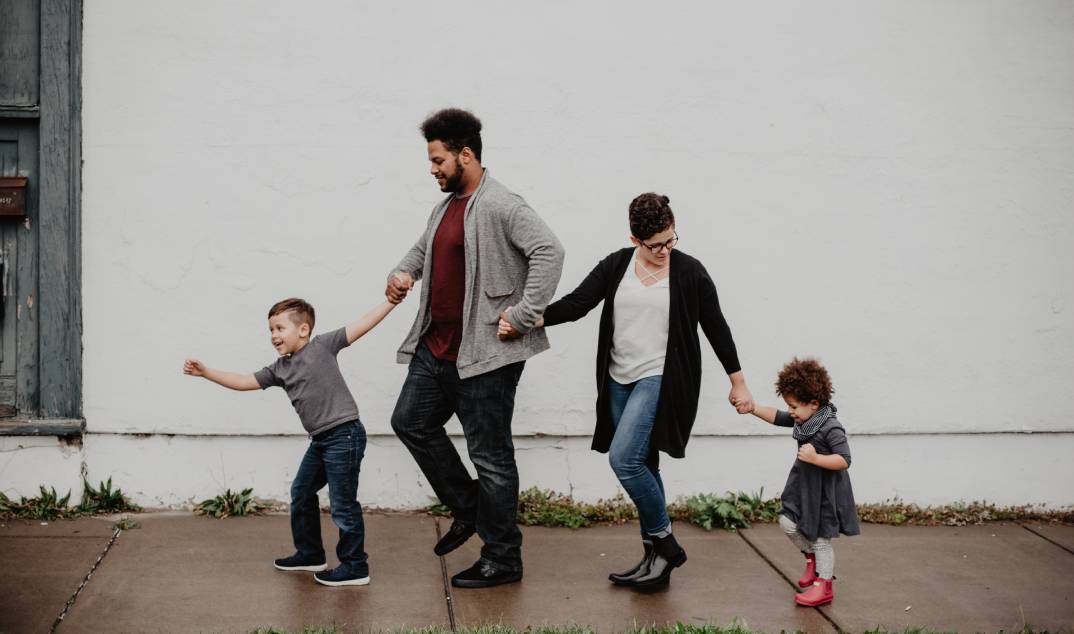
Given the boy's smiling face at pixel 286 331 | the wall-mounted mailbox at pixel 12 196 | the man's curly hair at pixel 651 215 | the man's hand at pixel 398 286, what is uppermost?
the wall-mounted mailbox at pixel 12 196

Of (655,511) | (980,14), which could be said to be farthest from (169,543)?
(980,14)

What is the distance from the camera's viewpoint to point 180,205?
17.6 feet

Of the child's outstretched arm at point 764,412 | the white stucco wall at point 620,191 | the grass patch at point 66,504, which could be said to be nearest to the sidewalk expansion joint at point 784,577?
the white stucco wall at point 620,191

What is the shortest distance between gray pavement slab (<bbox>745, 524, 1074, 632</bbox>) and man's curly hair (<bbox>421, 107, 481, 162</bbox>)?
247 centimetres

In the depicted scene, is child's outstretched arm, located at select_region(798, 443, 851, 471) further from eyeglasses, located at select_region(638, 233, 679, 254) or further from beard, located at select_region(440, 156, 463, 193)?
beard, located at select_region(440, 156, 463, 193)

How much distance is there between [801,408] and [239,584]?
8.31 ft

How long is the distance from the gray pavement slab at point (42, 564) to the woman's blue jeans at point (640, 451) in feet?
7.69

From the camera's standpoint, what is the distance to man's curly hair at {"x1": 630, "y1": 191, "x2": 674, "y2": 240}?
421 cm

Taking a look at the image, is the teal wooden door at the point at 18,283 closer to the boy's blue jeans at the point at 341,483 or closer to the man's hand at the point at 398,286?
the boy's blue jeans at the point at 341,483

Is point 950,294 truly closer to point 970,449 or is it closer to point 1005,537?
point 970,449

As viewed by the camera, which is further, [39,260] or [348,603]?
[39,260]

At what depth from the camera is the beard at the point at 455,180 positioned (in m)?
4.33

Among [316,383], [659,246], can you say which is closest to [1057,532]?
[659,246]

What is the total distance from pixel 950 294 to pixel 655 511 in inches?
95.7
